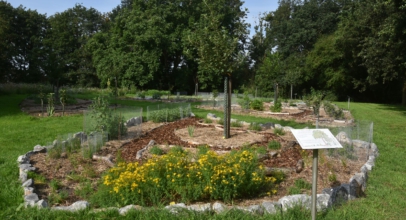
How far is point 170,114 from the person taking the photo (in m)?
12.7

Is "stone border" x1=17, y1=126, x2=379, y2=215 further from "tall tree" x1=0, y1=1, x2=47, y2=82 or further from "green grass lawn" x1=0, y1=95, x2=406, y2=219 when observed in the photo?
"tall tree" x1=0, y1=1, x2=47, y2=82

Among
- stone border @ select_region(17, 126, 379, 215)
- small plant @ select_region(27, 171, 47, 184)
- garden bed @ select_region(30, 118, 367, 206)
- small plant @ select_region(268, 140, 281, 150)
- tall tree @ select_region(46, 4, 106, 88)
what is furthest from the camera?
tall tree @ select_region(46, 4, 106, 88)

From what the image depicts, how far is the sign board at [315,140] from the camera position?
11.9 ft

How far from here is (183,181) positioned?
4.59 metres

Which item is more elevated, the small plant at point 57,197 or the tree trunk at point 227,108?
the tree trunk at point 227,108

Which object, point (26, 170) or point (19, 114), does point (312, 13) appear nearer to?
point (19, 114)

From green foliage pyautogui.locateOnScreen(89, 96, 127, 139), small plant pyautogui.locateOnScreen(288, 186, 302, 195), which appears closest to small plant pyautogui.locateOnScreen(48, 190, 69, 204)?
small plant pyautogui.locateOnScreen(288, 186, 302, 195)

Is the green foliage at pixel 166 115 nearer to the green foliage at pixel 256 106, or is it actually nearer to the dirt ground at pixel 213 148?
the dirt ground at pixel 213 148

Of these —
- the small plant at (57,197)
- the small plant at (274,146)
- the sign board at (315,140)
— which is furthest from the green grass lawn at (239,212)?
the small plant at (274,146)

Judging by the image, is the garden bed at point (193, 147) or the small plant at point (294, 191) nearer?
the small plant at point (294, 191)

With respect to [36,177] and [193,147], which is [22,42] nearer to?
[193,147]

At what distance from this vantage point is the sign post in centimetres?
362

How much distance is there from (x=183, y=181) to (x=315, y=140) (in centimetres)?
181

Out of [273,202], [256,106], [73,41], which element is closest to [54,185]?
[273,202]
